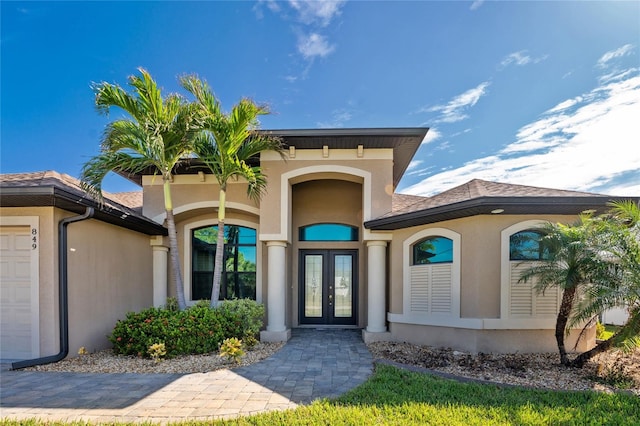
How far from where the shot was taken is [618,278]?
532 cm

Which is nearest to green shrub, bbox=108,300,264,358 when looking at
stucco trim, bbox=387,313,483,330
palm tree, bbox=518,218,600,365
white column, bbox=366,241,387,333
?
white column, bbox=366,241,387,333

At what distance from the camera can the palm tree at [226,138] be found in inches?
283

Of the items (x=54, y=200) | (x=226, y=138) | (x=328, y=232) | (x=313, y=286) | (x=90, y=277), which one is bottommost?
(x=313, y=286)

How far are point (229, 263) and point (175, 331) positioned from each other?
3.77m

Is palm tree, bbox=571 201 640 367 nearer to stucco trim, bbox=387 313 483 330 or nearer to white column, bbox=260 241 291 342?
stucco trim, bbox=387 313 483 330

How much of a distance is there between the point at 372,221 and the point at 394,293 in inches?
77.8

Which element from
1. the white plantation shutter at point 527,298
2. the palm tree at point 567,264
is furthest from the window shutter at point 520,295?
the palm tree at point 567,264

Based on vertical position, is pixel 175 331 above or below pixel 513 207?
below

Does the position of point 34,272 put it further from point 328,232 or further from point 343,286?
point 343,286

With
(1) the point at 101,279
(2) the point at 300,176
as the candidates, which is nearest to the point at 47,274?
(1) the point at 101,279

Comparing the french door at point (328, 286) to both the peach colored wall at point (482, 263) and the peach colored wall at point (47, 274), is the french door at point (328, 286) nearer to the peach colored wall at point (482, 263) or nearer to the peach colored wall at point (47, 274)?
the peach colored wall at point (482, 263)

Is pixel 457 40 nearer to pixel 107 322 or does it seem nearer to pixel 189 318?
pixel 189 318

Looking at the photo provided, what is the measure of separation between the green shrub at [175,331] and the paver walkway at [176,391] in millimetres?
1169

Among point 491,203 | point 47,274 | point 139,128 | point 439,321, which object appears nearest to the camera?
point 47,274
